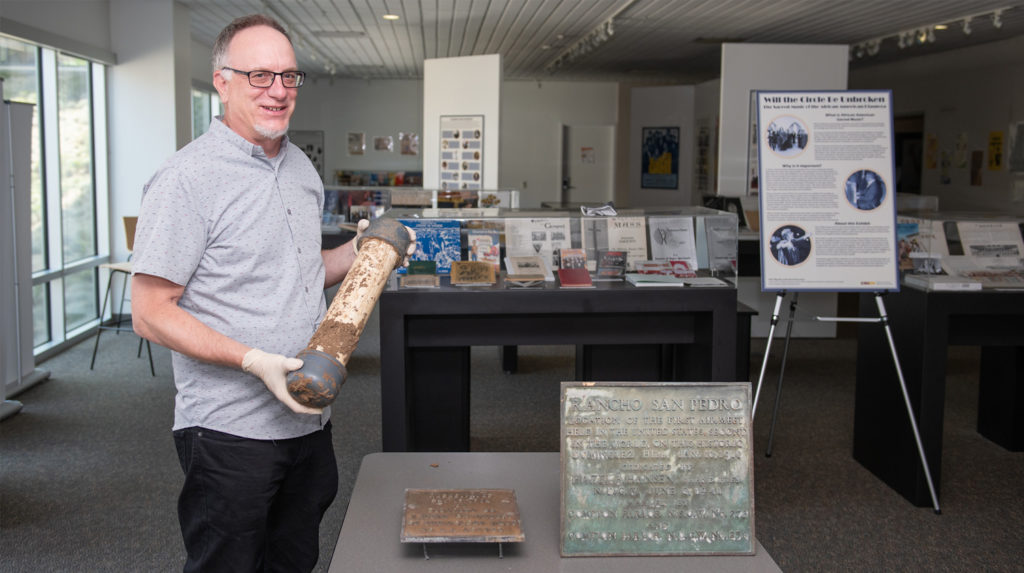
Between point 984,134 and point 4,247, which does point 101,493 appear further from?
point 984,134

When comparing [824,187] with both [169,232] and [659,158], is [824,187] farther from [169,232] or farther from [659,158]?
[659,158]

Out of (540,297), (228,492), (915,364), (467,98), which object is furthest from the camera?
(467,98)

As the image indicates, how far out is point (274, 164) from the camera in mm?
1753

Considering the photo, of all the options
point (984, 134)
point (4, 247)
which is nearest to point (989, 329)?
point (4, 247)

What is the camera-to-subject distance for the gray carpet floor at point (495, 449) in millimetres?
3346

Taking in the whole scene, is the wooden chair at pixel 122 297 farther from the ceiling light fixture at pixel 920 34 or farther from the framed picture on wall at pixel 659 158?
the framed picture on wall at pixel 659 158

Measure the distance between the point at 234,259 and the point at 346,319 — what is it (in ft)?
1.19

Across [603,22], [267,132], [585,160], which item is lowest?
[267,132]

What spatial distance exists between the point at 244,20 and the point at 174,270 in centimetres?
48

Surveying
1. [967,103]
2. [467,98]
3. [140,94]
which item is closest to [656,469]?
[140,94]

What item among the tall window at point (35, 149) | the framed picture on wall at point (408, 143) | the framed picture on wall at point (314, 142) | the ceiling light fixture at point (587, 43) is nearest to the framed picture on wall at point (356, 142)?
the framed picture on wall at point (314, 142)

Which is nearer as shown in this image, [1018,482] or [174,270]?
[174,270]

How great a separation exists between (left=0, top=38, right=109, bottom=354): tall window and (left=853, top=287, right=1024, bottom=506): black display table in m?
5.68

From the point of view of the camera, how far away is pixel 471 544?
1.47m
